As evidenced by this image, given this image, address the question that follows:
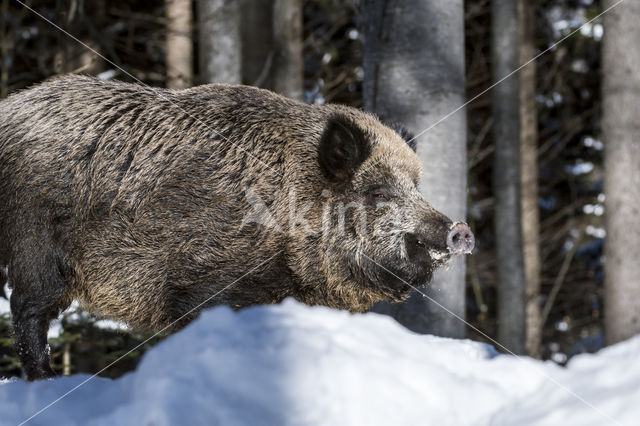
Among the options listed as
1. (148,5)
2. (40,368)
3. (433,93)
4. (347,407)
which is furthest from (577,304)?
(347,407)

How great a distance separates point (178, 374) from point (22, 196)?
2253 mm

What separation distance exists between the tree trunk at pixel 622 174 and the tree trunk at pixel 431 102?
2.52 m

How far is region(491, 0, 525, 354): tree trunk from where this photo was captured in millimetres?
8148

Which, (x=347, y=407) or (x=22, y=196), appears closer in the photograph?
(x=347, y=407)

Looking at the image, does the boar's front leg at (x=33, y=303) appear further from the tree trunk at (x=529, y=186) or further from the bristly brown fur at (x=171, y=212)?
the tree trunk at (x=529, y=186)

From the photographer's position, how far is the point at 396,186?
389cm

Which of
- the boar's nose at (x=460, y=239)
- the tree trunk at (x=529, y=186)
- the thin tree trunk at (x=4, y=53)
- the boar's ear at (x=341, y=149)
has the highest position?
the boar's ear at (x=341, y=149)

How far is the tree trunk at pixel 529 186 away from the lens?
9.28 m

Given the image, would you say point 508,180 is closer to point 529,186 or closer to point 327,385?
point 529,186

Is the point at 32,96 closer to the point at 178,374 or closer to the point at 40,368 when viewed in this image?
the point at 40,368

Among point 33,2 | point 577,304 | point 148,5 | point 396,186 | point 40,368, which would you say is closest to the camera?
point 40,368

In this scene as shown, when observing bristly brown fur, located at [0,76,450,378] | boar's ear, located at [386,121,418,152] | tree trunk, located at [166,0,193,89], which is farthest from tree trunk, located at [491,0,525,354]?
bristly brown fur, located at [0,76,450,378]

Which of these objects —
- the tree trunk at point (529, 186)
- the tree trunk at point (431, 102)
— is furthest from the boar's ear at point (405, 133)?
the tree trunk at point (529, 186)

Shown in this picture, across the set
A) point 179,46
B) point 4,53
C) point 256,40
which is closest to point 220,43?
point 179,46
